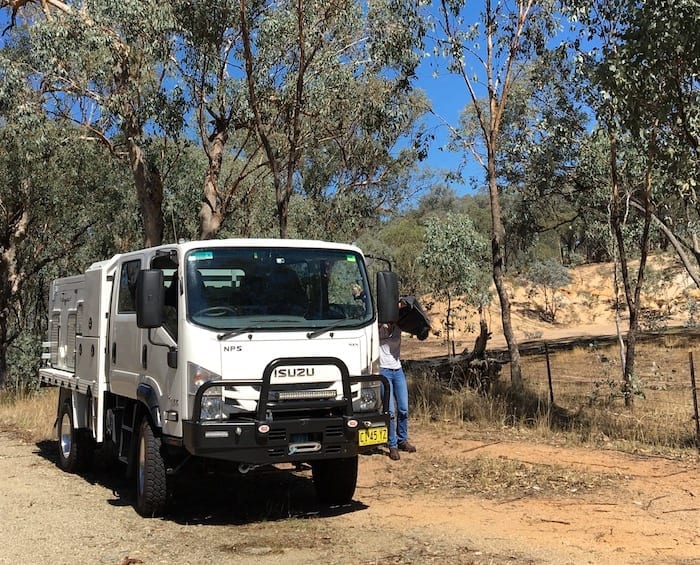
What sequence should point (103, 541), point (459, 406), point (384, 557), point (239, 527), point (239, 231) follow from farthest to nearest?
1. point (239, 231)
2. point (459, 406)
3. point (239, 527)
4. point (103, 541)
5. point (384, 557)

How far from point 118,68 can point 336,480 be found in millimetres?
10860

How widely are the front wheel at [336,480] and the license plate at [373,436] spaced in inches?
27.5

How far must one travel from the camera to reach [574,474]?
8.35 m

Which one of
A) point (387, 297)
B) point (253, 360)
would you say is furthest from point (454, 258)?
point (253, 360)

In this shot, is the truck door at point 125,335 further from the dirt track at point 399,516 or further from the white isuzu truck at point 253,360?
the dirt track at point 399,516

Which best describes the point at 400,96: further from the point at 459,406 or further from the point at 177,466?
the point at 177,466

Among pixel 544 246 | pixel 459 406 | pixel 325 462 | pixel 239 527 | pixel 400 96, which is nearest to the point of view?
pixel 239 527

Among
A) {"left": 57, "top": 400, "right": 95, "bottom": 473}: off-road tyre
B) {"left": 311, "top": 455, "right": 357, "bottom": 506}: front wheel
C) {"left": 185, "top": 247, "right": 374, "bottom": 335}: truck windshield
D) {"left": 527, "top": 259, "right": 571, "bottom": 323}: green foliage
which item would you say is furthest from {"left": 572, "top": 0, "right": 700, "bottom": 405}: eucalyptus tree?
{"left": 527, "top": 259, "right": 571, "bottom": 323}: green foliage

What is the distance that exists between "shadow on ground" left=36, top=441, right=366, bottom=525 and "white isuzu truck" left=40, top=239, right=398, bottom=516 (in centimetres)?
27

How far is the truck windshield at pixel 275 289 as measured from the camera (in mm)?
6586

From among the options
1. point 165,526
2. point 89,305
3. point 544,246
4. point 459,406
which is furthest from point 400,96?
point 544,246

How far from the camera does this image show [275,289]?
689 centimetres

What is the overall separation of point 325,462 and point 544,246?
57.5 m

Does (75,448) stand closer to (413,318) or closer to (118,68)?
(413,318)
